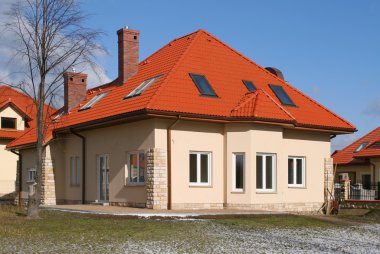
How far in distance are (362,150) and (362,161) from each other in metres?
A: 2.59

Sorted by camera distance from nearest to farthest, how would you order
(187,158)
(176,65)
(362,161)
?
1. (187,158)
2. (176,65)
3. (362,161)

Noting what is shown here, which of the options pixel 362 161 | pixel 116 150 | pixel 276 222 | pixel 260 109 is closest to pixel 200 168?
pixel 260 109

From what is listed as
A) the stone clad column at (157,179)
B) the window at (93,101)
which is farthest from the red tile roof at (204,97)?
the stone clad column at (157,179)

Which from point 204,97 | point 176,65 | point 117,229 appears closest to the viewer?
point 117,229

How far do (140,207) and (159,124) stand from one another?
3.23m

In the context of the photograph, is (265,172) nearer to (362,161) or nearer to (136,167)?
(136,167)

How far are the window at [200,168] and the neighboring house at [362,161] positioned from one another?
18999mm

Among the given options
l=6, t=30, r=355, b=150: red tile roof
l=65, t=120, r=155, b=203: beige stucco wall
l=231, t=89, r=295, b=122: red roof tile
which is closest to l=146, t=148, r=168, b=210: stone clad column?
l=65, t=120, r=155, b=203: beige stucco wall

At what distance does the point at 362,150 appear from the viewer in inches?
1581

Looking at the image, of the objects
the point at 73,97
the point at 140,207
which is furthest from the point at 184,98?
the point at 73,97

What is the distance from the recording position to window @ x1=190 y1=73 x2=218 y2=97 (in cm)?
2305

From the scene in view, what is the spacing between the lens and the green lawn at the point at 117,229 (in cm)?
1233

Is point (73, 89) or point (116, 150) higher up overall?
point (73, 89)

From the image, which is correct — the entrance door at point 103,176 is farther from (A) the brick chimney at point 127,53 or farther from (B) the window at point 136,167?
(A) the brick chimney at point 127,53
